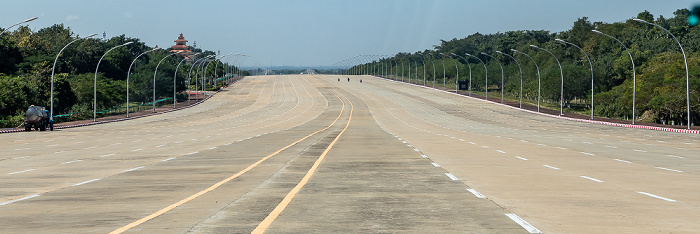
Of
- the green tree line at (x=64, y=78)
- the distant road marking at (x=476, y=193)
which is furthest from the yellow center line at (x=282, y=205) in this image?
the green tree line at (x=64, y=78)

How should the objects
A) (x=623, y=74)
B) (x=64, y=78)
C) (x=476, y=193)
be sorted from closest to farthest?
Answer: (x=476, y=193)
(x=64, y=78)
(x=623, y=74)

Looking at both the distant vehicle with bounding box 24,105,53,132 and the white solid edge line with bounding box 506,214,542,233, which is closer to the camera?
the white solid edge line with bounding box 506,214,542,233

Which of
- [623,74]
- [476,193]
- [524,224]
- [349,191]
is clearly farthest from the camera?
[623,74]

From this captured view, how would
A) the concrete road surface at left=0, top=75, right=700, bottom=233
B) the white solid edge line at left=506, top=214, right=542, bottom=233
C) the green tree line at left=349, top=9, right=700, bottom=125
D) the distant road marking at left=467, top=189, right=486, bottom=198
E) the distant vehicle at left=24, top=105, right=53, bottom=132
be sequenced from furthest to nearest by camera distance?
the green tree line at left=349, top=9, right=700, bottom=125
the distant vehicle at left=24, top=105, right=53, bottom=132
the distant road marking at left=467, top=189, right=486, bottom=198
the concrete road surface at left=0, top=75, right=700, bottom=233
the white solid edge line at left=506, top=214, right=542, bottom=233

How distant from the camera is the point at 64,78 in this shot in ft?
300

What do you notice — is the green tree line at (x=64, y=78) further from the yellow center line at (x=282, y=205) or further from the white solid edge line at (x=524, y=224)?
the white solid edge line at (x=524, y=224)

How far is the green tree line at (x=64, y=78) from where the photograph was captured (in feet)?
251

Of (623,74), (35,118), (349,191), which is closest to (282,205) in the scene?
(349,191)

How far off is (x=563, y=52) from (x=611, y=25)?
1696 centimetres

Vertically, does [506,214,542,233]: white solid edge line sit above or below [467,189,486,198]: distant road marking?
above

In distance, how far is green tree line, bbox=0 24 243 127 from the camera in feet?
251

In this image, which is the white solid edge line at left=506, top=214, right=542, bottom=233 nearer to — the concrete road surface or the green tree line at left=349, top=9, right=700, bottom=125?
the concrete road surface

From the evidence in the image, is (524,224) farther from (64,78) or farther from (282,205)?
(64,78)

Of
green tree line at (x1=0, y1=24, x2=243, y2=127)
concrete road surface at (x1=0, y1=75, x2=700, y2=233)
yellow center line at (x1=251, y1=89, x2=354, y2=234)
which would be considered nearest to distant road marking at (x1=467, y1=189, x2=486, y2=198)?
concrete road surface at (x1=0, y1=75, x2=700, y2=233)
